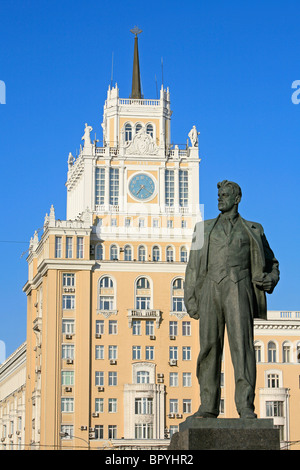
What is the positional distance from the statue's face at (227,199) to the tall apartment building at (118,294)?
75.1 m

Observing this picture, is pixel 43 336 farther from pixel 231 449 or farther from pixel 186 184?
pixel 231 449

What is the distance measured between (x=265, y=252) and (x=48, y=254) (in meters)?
80.3

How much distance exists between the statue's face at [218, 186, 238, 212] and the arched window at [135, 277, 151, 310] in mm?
80352

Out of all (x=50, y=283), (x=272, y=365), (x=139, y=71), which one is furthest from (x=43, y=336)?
(x=139, y=71)

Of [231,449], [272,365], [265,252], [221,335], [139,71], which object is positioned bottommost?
[231,449]

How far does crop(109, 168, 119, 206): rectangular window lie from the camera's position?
100750mm

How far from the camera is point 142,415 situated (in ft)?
300

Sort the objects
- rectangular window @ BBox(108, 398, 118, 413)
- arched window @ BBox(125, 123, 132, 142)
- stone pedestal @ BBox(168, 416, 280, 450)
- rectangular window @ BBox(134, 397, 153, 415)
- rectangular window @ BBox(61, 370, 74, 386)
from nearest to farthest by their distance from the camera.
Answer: stone pedestal @ BBox(168, 416, 280, 450) → rectangular window @ BBox(61, 370, 74, 386) → rectangular window @ BBox(108, 398, 118, 413) → rectangular window @ BBox(134, 397, 153, 415) → arched window @ BBox(125, 123, 132, 142)

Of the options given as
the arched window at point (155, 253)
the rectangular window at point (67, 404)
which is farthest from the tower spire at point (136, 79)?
the rectangular window at point (67, 404)

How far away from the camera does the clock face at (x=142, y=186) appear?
101188 mm

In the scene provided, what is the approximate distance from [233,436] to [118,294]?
81635mm

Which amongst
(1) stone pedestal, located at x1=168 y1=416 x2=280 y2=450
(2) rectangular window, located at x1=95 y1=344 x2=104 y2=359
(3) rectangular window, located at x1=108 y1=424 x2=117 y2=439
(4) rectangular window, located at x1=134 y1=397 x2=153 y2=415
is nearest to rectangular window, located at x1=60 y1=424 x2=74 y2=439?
(3) rectangular window, located at x1=108 y1=424 x2=117 y2=439

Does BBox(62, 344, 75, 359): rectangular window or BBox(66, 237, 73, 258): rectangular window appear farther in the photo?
BBox(66, 237, 73, 258): rectangular window

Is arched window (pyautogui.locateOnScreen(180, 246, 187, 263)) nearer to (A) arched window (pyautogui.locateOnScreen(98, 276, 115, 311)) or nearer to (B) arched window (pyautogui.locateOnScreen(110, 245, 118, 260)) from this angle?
(B) arched window (pyautogui.locateOnScreen(110, 245, 118, 260))
